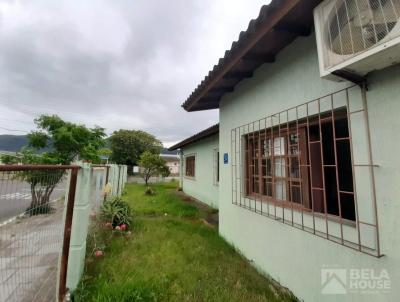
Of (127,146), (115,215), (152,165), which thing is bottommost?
(115,215)

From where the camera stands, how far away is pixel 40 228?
227 centimetres

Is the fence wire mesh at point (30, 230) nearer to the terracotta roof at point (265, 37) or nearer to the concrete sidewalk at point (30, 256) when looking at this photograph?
the concrete sidewalk at point (30, 256)

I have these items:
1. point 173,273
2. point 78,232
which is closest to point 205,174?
point 173,273

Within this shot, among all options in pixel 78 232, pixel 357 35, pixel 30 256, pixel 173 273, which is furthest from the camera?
pixel 173 273

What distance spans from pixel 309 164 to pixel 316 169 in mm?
124

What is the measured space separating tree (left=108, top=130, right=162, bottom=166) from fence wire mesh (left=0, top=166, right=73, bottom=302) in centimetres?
3081

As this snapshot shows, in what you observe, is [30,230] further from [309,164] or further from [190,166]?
[190,166]

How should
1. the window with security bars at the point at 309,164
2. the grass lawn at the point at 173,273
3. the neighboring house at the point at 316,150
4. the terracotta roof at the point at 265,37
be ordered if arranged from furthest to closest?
the grass lawn at the point at 173,273 < the window with security bars at the point at 309,164 < the terracotta roof at the point at 265,37 < the neighboring house at the point at 316,150

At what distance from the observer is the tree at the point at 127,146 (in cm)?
3291

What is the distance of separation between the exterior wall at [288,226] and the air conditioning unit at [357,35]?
15.3 inches

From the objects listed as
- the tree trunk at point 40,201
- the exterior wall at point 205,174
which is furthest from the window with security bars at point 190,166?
the tree trunk at point 40,201

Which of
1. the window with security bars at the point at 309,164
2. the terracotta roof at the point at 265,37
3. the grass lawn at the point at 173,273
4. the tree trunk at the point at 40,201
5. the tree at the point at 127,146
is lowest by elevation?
the grass lawn at the point at 173,273

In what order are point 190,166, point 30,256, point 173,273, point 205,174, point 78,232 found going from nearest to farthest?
1. point 30,256
2. point 78,232
3. point 173,273
4. point 205,174
5. point 190,166

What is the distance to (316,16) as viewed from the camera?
1.89 m
